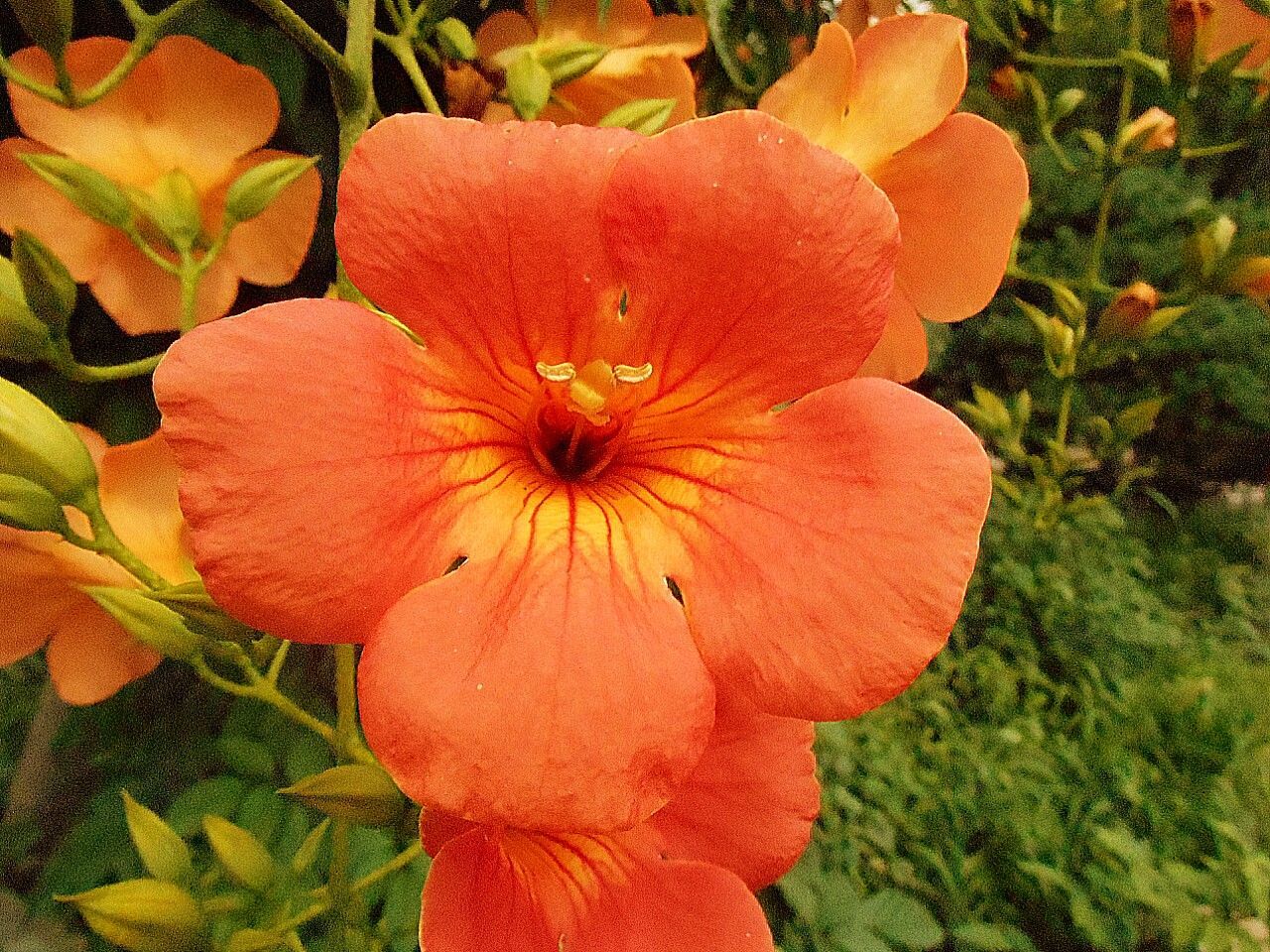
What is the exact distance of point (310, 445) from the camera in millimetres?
224

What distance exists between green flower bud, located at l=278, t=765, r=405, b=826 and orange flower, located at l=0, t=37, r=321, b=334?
1.01 ft

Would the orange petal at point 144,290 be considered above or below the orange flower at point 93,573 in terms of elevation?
above

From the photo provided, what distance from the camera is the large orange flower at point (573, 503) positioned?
0.22 metres

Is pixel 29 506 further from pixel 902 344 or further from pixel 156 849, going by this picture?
pixel 902 344

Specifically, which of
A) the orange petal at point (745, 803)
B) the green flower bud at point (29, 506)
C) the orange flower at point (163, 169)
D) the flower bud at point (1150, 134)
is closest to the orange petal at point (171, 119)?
the orange flower at point (163, 169)

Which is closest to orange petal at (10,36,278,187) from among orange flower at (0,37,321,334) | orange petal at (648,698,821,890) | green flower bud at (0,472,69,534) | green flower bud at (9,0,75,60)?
orange flower at (0,37,321,334)

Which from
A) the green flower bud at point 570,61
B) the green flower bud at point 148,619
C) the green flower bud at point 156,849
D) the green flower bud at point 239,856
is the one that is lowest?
the green flower bud at point 239,856

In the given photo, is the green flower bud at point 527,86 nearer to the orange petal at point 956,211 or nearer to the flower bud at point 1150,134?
the orange petal at point 956,211

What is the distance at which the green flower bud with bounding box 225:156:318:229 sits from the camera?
1.42 ft

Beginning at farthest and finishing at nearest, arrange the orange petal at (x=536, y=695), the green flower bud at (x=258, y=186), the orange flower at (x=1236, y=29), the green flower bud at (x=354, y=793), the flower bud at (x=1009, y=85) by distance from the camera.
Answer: the flower bud at (x=1009, y=85) → the orange flower at (x=1236, y=29) → the green flower bud at (x=258, y=186) → the green flower bud at (x=354, y=793) → the orange petal at (x=536, y=695)

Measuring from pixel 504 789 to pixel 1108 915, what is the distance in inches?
42.3

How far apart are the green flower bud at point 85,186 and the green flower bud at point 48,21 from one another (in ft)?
0.18

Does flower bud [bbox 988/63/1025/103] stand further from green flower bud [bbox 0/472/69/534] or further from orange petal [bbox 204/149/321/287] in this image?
green flower bud [bbox 0/472/69/534]

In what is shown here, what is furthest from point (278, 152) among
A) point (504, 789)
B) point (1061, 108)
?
point (1061, 108)
